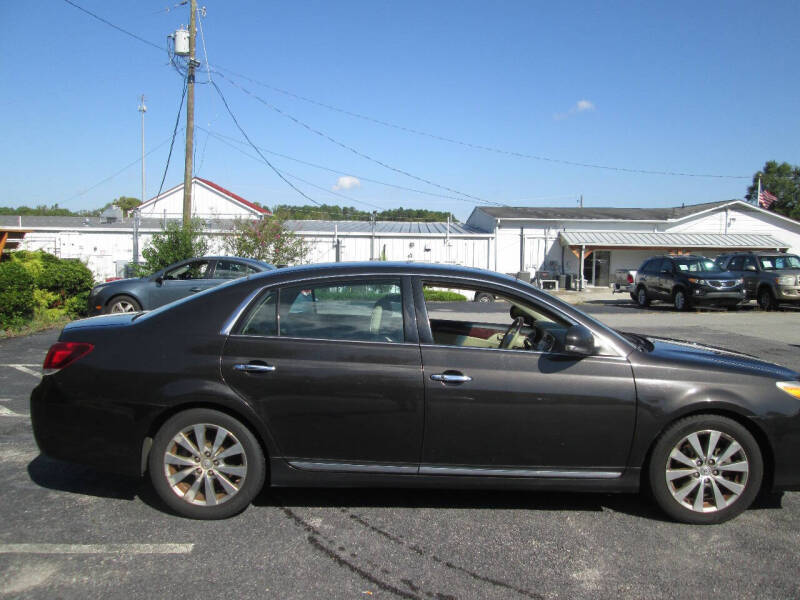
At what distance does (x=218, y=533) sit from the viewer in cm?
355

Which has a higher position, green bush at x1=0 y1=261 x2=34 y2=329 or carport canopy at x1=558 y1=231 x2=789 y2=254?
carport canopy at x1=558 y1=231 x2=789 y2=254

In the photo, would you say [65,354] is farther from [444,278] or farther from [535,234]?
[535,234]

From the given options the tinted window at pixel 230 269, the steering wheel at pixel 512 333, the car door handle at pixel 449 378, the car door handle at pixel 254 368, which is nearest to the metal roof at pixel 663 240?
the tinted window at pixel 230 269

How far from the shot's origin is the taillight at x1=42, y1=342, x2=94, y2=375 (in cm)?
384

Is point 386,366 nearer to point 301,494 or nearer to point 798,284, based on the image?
point 301,494

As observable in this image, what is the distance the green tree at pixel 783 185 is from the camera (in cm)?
6994

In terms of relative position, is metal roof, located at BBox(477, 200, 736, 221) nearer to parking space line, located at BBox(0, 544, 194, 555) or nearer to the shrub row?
the shrub row

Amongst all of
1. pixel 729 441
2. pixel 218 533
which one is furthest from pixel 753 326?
pixel 218 533

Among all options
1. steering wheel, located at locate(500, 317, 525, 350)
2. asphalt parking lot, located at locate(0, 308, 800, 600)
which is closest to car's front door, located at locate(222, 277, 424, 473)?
asphalt parking lot, located at locate(0, 308, 800, 600)

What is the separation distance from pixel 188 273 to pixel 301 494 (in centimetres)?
911

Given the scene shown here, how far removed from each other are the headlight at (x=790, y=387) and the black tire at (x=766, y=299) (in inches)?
698

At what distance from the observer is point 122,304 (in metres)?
11.6

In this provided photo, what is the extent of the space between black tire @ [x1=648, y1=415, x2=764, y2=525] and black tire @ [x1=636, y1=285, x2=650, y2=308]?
720 inches

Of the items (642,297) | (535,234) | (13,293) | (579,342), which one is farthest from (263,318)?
(535,234)
